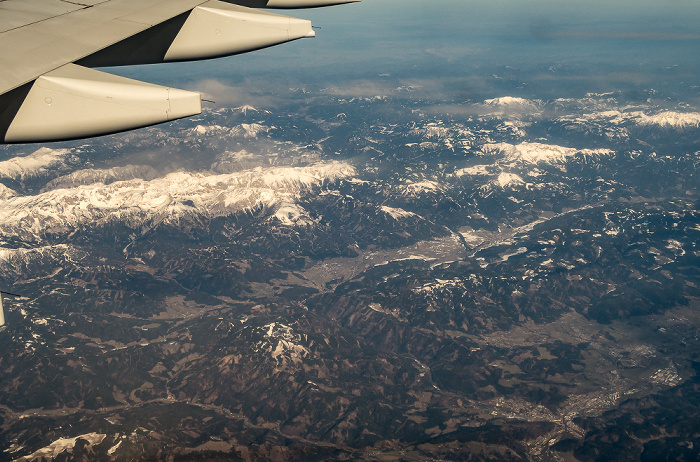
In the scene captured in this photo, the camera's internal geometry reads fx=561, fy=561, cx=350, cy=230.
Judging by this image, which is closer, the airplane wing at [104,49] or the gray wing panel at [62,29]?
the airplane wing at [104,49]

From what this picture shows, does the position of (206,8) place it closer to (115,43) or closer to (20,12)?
(115,43)

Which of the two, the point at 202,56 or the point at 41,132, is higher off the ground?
the point at 202,56

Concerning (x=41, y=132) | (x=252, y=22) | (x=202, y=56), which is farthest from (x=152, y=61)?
(x=41, y=132)

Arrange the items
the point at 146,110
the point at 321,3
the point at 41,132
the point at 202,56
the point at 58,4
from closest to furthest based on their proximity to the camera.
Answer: the point at 41,132, the point at 146,110, the point at 202,56, the point at 58,4, the point at 321,3

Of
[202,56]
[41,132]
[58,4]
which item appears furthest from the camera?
[58,4]
